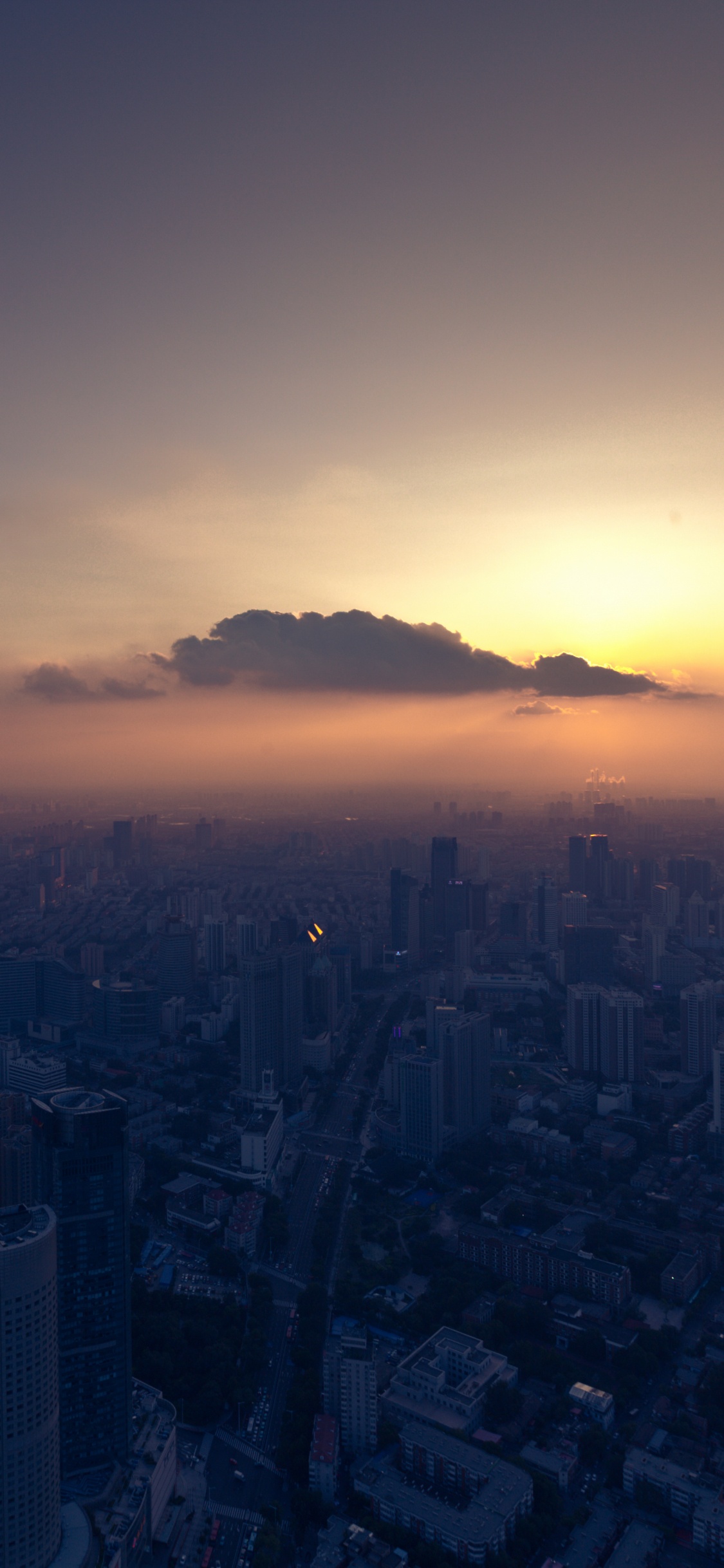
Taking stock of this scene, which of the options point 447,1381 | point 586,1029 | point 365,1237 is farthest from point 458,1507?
point 586,1029

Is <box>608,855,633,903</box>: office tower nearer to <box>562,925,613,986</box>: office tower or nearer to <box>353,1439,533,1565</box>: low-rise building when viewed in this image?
<box>562,925,613,986</box>: office tower

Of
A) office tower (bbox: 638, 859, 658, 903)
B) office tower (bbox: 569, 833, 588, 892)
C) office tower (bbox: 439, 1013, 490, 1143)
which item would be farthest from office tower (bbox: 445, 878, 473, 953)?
office tower (bbox: 439, 1013, 490, 1143)

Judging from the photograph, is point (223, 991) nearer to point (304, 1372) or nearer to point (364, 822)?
point (304, 1372)

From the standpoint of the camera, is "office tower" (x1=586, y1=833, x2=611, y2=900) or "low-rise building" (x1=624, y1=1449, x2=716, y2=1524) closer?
"low-rise building" (x1=624, y1=1449, x2=716, y2=1524)

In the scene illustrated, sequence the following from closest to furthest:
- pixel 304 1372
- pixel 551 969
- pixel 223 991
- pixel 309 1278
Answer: pixel 304 1372 → pixel 309 1278 → pixel 223 991 → pixel 551 969

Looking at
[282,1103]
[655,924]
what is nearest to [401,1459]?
[282,1103]

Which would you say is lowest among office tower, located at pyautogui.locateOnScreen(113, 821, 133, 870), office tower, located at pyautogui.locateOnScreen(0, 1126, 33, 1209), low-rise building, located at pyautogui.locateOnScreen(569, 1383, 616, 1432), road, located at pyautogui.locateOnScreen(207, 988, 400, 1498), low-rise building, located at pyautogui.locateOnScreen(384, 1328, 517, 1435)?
road, located at pyautogui.locateOnScreen(207, 988, 400, 1498)

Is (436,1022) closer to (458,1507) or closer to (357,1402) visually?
(357,1402)
